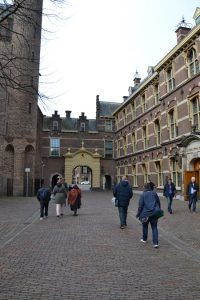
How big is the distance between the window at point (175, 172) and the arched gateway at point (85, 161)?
23153 millimetres

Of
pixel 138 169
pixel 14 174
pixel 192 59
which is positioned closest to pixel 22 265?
pixel 192 59

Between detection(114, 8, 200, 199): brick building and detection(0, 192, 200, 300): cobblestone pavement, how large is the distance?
483 inches

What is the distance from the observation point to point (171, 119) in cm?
2620

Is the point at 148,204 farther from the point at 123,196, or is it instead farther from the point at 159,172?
the point at 159,172

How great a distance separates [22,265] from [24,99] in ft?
86.8

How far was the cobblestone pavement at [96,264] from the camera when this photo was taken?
16.1 feet

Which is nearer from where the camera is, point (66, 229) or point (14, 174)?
point (66, 229)

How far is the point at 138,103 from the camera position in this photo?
35.9 meters

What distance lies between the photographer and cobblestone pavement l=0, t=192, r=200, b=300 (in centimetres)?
489

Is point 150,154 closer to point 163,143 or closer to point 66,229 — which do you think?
point 163,143

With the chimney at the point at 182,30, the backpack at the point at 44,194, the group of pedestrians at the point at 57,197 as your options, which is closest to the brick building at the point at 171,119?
the chimney at the point at 182,30

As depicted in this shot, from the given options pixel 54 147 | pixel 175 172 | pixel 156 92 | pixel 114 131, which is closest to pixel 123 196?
pixel 175 172

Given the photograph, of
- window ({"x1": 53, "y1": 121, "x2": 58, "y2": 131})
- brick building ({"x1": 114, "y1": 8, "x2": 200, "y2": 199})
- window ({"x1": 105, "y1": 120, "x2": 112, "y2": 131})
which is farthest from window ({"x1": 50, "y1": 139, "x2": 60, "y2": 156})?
brick building ({"x1": 114, "y1": 8, "x2": 200, "y2": 199})

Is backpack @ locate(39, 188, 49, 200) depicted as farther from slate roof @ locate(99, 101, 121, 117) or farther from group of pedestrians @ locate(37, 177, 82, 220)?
slate roof @ locate(99, 101, 121, 117)
